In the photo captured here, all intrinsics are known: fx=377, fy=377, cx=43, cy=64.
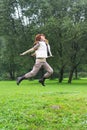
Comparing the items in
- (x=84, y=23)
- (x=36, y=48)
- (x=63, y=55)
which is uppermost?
(x=36, y=48)

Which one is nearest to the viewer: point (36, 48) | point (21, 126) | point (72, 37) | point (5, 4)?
point (21, 126)

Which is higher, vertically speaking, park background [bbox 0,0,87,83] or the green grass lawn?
the green grass lawn

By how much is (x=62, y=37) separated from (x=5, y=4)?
11047 mm

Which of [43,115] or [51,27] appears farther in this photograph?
[51,27]

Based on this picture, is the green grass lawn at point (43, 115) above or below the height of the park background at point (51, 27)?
above

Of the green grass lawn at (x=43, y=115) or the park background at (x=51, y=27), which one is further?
the park background at (x=51, y=27)

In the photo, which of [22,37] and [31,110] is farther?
[22,37]

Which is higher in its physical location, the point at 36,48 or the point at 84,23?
the point at 36,48

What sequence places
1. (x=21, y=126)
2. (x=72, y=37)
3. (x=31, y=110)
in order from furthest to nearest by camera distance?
(x=72, y=37) < (x=31, y=110) < (x=21, y=126)

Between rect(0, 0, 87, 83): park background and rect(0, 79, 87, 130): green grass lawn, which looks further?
rect(0, 0, 87, 83): park background

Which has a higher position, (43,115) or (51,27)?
(43,115)

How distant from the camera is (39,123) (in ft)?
33.1

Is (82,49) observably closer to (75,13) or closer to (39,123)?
(75,13)

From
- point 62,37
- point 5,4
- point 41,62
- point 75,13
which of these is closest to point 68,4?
point 75,13
